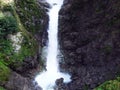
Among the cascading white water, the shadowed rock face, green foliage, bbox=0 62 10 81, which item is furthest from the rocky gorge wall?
the shadowed rock face

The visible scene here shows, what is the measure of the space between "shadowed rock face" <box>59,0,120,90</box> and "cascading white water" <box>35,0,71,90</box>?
616mm

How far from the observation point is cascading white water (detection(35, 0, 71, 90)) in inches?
1116

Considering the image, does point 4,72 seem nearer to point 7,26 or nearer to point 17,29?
point 7,26

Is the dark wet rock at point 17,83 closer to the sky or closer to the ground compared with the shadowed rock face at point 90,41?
closer to the ground

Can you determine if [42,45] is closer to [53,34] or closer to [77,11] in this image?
[53,34]

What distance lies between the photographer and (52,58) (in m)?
31.5

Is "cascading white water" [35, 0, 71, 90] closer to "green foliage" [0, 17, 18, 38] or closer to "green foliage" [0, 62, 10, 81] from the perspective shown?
"green foliage" [0, 62, 10, 81]

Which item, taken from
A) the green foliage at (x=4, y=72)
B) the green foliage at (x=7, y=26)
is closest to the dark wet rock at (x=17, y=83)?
the green foliage at (x=4, y=72)

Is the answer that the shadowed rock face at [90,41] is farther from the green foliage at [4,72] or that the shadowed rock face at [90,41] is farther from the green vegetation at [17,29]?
the green foliage at [4,72]

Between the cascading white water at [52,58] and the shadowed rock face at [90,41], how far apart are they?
0.62 m

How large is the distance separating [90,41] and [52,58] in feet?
13.7

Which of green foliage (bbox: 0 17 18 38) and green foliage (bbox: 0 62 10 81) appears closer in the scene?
green foliage (bbox: 0 62 10 81)

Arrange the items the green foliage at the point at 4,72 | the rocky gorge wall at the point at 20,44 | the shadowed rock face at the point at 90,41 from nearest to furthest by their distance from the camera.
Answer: the green foliage at the point at 4,72 < the rocky gorge wall at the point at 20,44 < the shadowed rock face at the point at 90,41

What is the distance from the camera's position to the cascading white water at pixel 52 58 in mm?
28344
